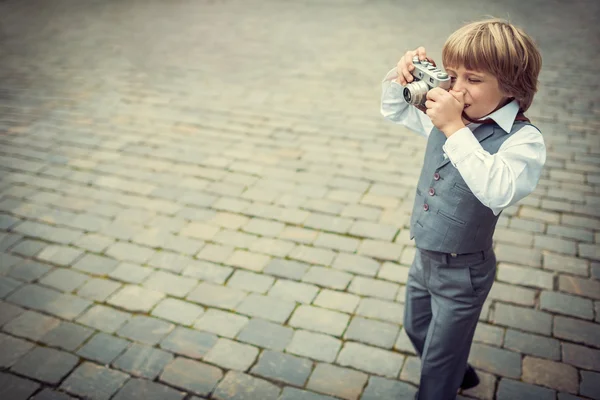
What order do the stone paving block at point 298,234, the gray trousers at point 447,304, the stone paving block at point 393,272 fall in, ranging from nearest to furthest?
1. the gray trousers at point 447,304
2. the stone paving block at point 393,272
3. the stone paving block at point 298,234

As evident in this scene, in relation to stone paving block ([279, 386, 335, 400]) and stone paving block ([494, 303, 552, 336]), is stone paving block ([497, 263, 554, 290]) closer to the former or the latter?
stone paving block ([494, 303, 552, 336])

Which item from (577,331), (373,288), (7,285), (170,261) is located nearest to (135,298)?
(170,261)

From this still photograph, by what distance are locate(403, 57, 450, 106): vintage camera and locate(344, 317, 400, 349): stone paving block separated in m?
1.58

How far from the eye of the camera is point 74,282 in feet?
11.2

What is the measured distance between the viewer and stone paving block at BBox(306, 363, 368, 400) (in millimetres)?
2668

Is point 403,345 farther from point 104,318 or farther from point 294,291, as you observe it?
point 104,318

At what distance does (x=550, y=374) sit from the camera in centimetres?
275

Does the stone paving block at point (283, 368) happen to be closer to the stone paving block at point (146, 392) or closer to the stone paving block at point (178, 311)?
the stone paving block at point (146, 392)

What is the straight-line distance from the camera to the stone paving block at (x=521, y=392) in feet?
8.64

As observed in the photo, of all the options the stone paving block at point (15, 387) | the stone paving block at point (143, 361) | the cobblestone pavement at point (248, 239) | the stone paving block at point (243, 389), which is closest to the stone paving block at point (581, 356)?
the cobblestone pavement at point (248, 239)

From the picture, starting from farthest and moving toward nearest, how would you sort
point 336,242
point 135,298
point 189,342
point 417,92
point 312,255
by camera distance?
point 336,242
point 312,255
point 135,298
point 189,342
point 417,92

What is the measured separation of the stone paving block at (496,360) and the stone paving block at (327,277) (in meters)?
0.90

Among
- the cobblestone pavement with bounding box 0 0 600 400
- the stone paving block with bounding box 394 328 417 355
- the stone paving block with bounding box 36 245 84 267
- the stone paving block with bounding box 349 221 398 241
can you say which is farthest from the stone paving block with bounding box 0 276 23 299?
the stone paving block with bounding box 394 328 417 355

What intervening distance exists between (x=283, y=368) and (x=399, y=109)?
151cm
